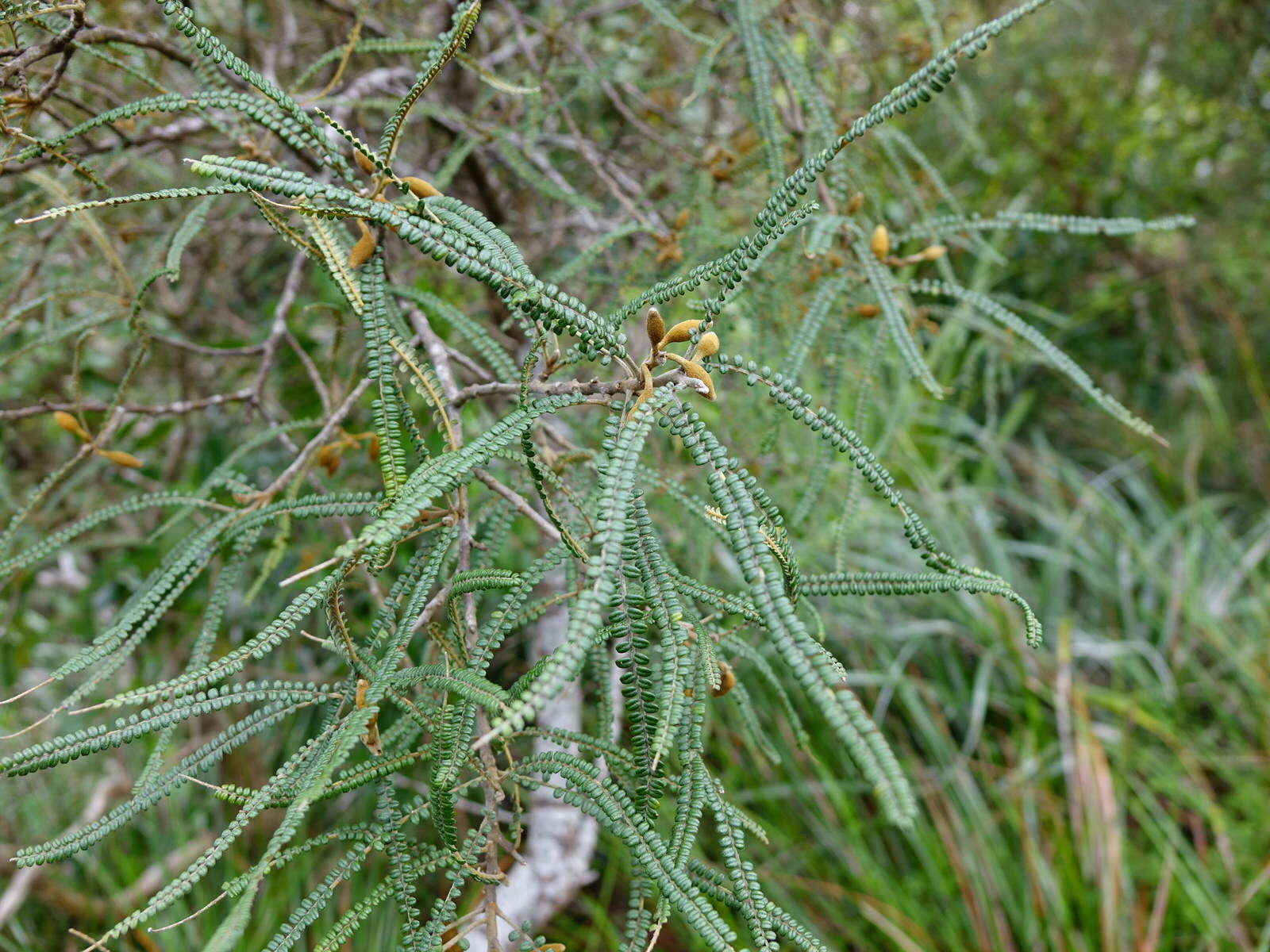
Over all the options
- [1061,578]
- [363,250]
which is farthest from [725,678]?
[1061,578]

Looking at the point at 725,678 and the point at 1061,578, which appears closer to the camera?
the point at 725,678

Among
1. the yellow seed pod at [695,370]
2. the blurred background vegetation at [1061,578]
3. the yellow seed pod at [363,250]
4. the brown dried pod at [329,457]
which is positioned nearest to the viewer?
the yellow seed pod at [695,370]

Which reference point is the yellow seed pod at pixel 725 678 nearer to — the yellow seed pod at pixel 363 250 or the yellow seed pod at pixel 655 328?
the yellow seed pod at pixel 655 328

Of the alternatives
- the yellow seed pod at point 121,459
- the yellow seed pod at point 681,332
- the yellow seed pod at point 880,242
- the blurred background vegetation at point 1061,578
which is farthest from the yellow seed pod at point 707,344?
the yellow seed pod at point 121,459

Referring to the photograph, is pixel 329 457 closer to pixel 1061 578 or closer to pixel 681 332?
pixel 681 332

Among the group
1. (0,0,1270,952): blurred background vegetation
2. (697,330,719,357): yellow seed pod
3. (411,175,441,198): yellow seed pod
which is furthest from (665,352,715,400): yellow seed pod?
(0,0,1270,952): blurred background vegetation

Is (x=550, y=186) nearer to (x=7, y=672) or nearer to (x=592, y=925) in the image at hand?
(x=7, y=672)

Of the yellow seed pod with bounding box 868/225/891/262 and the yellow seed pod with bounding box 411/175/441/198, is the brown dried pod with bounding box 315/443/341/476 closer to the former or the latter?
the yellow seed pod with bounding box 411/175/441/198
